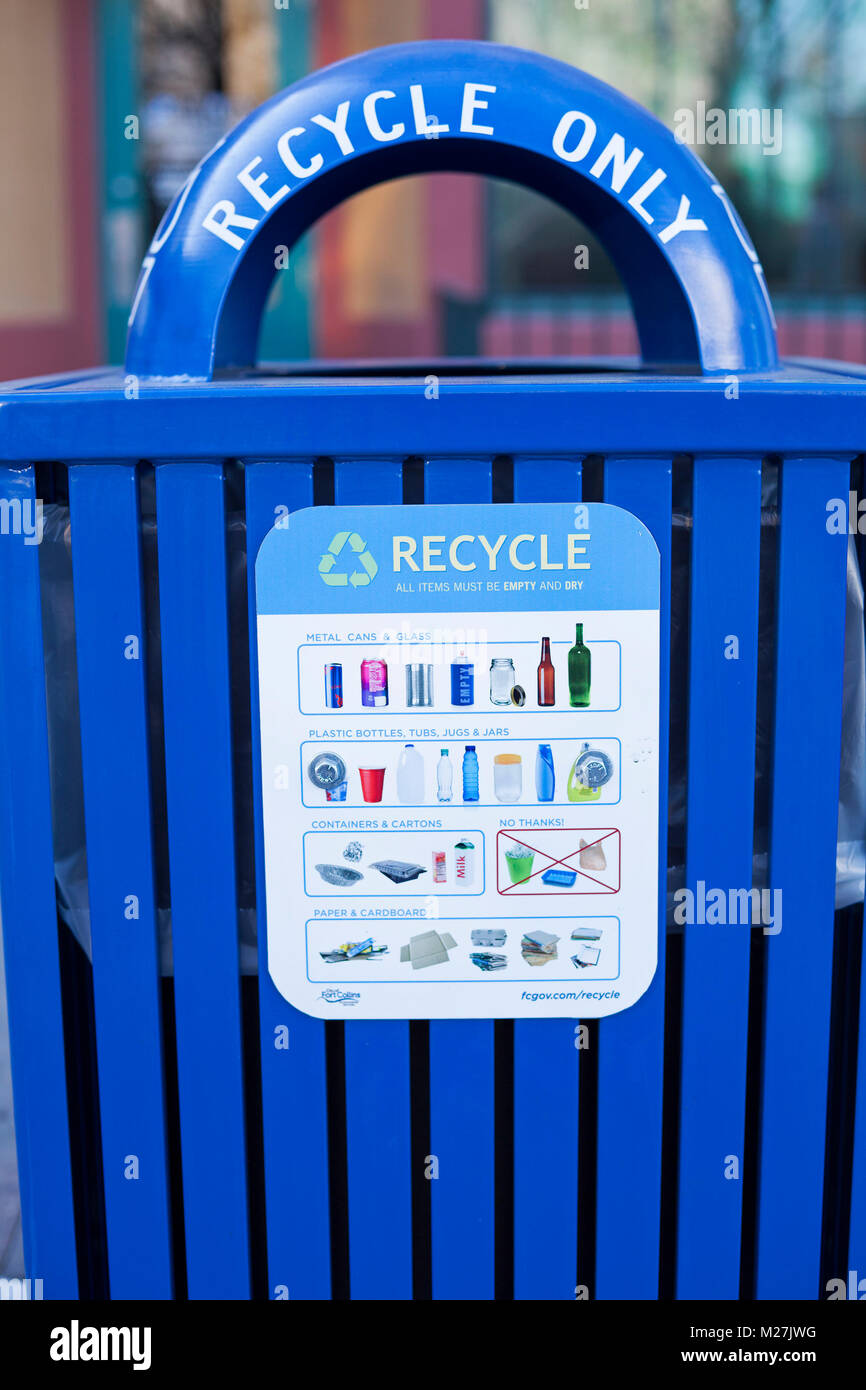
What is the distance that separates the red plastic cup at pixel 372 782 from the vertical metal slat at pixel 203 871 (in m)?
0.14

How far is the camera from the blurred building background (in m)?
6.74

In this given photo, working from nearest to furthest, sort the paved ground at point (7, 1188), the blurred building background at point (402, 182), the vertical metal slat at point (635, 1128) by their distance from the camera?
1. the vertical metal slat at point (635, 1128)
2. the paved ground at point (7, 1188)
3. the blurred building background at point (402, 182)

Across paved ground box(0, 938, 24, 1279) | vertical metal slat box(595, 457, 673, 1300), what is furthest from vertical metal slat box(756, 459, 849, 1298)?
paved ground box(0, 938, 24, 1279)

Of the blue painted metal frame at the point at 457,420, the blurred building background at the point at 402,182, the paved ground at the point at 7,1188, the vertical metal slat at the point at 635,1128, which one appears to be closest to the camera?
the blue painted metal frame at the point at 457,420

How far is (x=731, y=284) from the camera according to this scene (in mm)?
1364

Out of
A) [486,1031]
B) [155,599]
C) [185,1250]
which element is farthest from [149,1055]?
[155,599]

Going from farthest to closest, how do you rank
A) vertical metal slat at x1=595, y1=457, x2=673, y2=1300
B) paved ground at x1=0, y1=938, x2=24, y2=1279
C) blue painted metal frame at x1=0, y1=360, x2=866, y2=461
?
paved ground at x1=0, y1=938, x2=24, y2=1279 < vertical metal slat at x1=595, y1=457, x2=673, y2=1300 < blue painted metal frame at x1=0, y1=360, x2=866, y2=461

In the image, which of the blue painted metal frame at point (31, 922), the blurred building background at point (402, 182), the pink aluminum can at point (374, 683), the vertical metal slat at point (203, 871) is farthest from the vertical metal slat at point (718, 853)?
the blurred building background at point (402, 182)

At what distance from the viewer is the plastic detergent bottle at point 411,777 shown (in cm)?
129

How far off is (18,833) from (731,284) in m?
0.96

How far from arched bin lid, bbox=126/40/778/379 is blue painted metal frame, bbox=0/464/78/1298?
27cm

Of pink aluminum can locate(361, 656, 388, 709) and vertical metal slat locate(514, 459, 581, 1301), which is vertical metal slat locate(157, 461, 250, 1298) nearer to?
pink aluminum can locate(361, 656, 388, 709)

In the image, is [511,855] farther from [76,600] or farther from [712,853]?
[76,600]

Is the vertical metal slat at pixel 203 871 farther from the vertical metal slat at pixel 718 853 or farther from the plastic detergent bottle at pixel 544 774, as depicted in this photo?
the vertical metal slat at pixel 718 853
